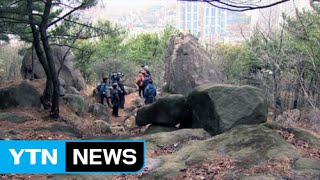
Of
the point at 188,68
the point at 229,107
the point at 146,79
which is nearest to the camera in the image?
the point at 229,107

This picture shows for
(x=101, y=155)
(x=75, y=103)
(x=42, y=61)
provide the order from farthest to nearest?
(x=75, y=103) → (x=42, y=61) → (x=101, y=155)

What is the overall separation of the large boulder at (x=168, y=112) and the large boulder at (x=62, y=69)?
927cm

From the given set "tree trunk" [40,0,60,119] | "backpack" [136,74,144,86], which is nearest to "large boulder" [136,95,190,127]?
"tree trunk" [40,0,60,119]

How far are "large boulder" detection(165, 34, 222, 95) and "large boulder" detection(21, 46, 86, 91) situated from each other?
16.4 feet

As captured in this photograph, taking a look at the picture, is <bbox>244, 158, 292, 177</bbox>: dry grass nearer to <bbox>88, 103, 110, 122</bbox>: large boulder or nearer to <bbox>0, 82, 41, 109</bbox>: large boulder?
<bbox>0, 82, 41, 109</bbox>: large boulder

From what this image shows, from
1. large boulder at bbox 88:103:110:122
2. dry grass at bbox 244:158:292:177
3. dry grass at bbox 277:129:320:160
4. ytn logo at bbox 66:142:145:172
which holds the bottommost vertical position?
large boulder at bbox 88:103:110:122

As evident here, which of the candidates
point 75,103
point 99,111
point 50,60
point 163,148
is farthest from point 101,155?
point 99,111

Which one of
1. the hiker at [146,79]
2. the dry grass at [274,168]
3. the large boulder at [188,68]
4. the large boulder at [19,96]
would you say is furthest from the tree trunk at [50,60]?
the large boulder at [188,68]

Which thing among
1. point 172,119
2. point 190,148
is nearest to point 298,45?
point 172,119

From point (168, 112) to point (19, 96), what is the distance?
5095mm

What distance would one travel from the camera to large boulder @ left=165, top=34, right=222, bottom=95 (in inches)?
688

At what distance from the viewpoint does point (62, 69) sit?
20.1m

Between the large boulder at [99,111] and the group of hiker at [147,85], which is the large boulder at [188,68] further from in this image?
the large boulder at [99,111]

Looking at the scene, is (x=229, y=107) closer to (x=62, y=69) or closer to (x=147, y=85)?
(x=147, y=85)
